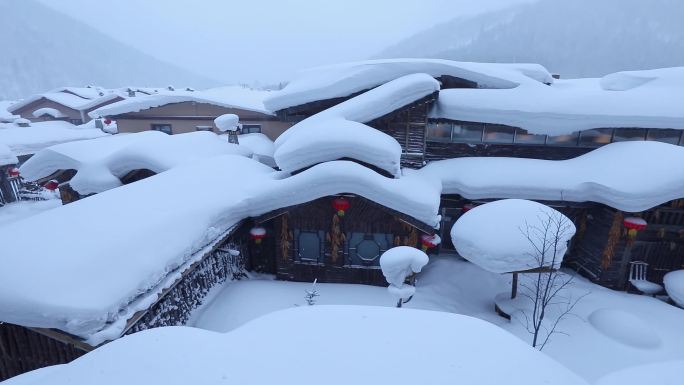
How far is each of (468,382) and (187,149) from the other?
13.2 meters

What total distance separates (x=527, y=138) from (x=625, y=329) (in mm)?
7211

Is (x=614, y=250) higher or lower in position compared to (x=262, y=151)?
lower

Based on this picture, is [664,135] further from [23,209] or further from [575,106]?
[23,209]

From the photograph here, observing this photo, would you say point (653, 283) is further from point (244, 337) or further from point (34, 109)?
point (34, 109)

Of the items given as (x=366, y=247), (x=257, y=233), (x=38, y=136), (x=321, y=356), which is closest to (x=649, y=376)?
(x=321, y=356)

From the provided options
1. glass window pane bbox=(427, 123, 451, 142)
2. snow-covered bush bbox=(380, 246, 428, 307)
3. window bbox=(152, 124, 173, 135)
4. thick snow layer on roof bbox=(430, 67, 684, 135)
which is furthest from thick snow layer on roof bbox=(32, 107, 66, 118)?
snow-covered bush bbox=(380, 246, 428, 307)

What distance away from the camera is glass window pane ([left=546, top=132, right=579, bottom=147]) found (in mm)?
12945

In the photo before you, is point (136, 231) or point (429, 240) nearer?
point (136, 231)

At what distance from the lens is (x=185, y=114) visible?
2119 centimetres

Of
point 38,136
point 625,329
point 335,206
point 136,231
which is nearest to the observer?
point 136,231

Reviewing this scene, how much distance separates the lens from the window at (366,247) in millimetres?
10805

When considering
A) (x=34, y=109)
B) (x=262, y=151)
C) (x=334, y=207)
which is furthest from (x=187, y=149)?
(x=34, y=109)

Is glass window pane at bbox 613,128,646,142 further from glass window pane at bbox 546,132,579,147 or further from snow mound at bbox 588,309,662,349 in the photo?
snow mound at bbox 588,309,662,349

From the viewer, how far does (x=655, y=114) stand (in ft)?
39.4
